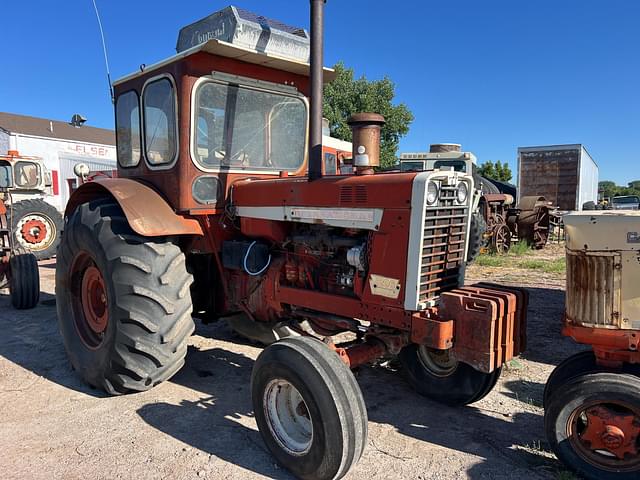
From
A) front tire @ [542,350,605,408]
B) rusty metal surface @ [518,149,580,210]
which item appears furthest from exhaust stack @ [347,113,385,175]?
rusty metal surface @ [518,149,580,210]

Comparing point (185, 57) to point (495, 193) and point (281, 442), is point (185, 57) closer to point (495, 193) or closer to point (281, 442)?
point (281, 442)

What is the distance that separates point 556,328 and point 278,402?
4098 mm

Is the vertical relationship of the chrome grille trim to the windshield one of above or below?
below

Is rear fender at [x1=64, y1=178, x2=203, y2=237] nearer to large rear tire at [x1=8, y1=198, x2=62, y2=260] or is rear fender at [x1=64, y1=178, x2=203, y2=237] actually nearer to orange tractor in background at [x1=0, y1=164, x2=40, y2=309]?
orange tractor in background at [x1=0, y1=164, x2=40, y2=309]

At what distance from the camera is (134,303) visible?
3.51m

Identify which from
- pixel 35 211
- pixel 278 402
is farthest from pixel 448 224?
pixel 35 211

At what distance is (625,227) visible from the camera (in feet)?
8.29

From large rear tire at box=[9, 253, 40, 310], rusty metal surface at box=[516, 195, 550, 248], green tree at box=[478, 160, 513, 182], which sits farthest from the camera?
green tree at box=[478, 160, 513, 182]

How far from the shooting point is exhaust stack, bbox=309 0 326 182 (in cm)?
315

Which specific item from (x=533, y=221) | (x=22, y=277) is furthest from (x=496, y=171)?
(x=22, y=277)

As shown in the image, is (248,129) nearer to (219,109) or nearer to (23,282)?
(219,109)

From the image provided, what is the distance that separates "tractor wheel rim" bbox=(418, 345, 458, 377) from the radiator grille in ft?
3.74

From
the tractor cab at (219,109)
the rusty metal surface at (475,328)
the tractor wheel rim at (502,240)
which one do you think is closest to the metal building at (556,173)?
the tractor wheel rim at (502,240)

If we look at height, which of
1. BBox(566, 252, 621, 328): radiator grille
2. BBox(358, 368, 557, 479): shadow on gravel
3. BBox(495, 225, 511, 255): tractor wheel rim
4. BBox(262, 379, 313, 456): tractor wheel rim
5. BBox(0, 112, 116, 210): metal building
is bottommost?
BBox(358, 368, 557, 479): shadow on gravel
